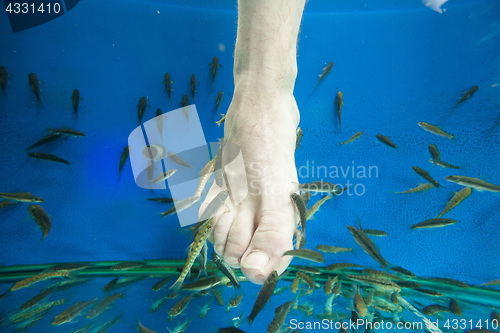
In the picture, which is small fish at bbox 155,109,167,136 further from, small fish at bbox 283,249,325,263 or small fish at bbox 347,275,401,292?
small fish at bbox 347,275,401,292

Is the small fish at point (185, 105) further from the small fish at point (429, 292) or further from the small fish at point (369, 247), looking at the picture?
the small fish at point (429, 292)

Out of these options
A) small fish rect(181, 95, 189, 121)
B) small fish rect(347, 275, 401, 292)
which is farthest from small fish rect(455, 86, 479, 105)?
small fish rect(181, 95, 189, 121)

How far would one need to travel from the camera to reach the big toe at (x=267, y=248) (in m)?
0.89

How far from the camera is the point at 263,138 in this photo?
1137mm

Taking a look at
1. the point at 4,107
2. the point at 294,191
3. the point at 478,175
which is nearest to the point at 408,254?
the point at 478,175

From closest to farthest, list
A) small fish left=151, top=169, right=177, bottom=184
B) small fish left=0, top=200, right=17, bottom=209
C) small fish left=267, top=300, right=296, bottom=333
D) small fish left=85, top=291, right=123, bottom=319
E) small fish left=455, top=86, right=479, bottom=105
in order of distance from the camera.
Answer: small fish left=267, top=300, right=296, bottom=333 < small fish left=85, top=291, right=123, bottom=319 < small fish left=0, top=200, right=17, bottom=209 < small fish left=151, top=169, right=177, bottom=184 < small fish left=455, top=86, right=479, bottom=105

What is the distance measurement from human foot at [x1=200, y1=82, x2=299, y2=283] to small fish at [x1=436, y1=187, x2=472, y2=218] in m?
1.37

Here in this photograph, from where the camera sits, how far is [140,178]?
2051mm

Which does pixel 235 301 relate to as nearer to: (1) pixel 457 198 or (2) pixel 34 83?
(1) pixel 457 198

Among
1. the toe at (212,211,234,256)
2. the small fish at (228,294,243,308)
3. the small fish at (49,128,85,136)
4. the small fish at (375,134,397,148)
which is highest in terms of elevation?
the small fish at (49,128,85,136)

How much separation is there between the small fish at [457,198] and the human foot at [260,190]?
137 cm

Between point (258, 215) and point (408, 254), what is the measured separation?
60.4 inches

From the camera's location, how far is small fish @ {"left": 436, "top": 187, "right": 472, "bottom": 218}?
5.84ft

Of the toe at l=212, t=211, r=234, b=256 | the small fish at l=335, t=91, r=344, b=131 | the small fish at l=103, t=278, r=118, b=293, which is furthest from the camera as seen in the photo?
the small fish at l=335, t=91, r=344, b=131
